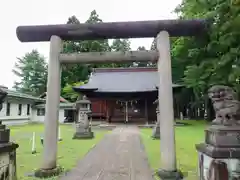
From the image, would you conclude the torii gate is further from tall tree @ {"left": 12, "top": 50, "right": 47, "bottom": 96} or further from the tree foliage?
tall tree @ {"left": 12, "top": 50, "right": 47, "bottom": 96}

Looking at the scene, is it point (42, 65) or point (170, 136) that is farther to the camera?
point (42, 65)

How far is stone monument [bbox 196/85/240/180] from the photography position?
134 inches

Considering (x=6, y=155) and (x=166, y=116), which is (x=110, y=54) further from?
(x=6, y=155)

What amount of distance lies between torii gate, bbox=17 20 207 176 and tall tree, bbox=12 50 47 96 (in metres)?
41.5

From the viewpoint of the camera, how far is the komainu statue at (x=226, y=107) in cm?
356

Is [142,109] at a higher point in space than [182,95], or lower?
lower

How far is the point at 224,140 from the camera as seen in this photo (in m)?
3.48

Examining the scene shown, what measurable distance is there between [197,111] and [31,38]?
32607 mm

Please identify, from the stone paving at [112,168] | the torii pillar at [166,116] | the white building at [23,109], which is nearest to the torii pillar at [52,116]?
the stone paving at [112,168]

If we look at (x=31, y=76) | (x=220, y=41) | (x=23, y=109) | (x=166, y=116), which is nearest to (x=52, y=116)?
(x=166, y=116)

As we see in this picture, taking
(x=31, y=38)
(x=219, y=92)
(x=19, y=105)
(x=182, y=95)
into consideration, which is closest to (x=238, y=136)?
(x=219, y=92)

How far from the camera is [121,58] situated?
5867 mm

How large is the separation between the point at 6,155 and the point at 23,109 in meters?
24.9

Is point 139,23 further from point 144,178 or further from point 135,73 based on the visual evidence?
point 135,73
